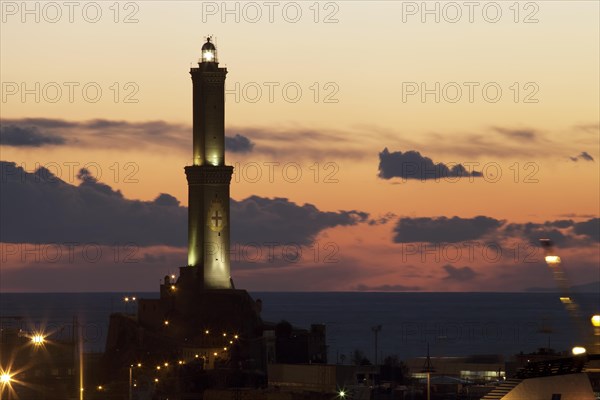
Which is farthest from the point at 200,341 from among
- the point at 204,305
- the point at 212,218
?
the point at 212,218

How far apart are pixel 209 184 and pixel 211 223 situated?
161 inches

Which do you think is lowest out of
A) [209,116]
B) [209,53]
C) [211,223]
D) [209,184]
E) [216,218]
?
[211,223]

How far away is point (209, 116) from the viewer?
156 meters

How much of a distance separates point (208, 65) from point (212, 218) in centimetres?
1622

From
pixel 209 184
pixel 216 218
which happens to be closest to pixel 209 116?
pixel 209 184

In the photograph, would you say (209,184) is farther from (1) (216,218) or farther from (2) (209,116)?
(2) (209,116)

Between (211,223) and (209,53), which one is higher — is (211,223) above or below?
below

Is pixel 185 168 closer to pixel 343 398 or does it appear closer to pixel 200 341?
pixel 200 341

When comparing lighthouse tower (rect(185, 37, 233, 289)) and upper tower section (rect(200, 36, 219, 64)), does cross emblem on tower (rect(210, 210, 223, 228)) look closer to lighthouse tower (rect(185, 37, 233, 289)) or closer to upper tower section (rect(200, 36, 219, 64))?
lighthouse tower (rect(185, 37, 233, 289))

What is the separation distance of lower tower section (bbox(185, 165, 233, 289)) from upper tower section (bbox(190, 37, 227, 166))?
1634 millimetres

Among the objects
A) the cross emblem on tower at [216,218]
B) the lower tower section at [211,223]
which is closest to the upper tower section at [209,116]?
the lower tower section at [211,223]

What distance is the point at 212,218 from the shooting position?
506 ft

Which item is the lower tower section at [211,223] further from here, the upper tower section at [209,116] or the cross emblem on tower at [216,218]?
the upper tower section at [209,116]

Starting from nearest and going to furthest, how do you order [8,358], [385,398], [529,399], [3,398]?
[529,399] < [3,398] < [385,398] < [8,358]
